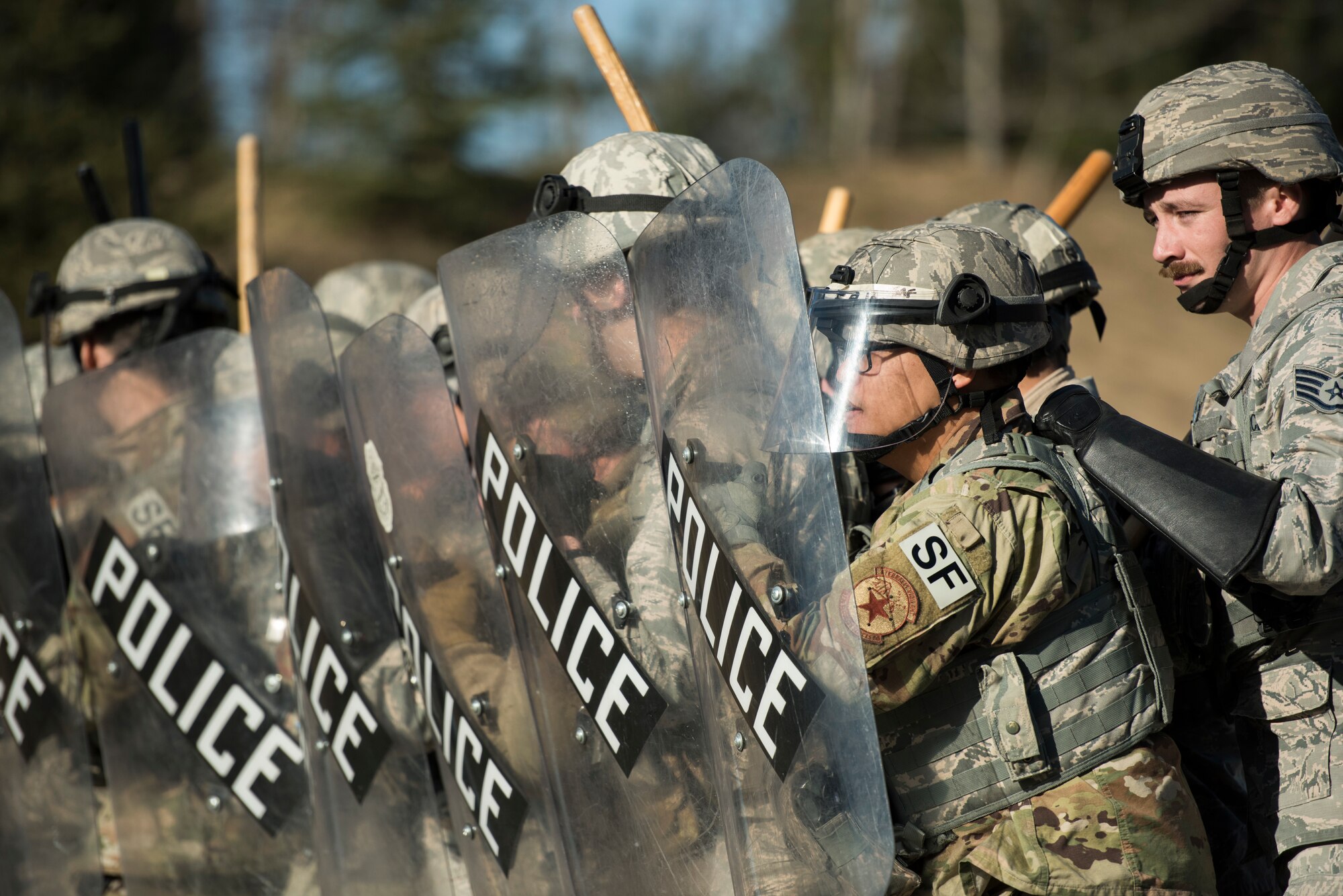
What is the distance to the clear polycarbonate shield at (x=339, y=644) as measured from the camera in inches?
106

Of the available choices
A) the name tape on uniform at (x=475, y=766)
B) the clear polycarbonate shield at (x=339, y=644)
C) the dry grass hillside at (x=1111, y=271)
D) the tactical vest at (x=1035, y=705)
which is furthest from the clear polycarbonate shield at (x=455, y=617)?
the dry grass hillside at (x=1111, y=271)

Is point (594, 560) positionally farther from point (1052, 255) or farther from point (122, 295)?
point (122, 295)

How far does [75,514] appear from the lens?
122 inches

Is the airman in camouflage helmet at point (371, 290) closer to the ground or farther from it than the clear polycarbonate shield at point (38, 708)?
farther from it

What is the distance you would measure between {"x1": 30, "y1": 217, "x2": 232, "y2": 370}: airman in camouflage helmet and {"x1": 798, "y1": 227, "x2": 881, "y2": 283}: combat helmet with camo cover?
196cm

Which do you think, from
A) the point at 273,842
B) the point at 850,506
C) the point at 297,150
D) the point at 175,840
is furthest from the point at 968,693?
the point at 297,150

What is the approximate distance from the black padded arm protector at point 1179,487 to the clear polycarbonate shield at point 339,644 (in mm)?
1521

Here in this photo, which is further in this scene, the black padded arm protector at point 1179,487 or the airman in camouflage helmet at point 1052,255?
the airman in camouflage helmet at point 1052,255

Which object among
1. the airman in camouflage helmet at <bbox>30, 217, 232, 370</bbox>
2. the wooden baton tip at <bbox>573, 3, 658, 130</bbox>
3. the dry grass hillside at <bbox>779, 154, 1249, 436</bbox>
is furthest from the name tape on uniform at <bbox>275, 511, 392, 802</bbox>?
the dry grass hillside at <bbox>779, 154, 1249, 436</bbox>

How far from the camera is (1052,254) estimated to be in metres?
3.53

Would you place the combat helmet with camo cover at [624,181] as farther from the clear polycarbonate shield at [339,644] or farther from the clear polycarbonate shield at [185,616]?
the clear polycarbonate shield at [185,616]

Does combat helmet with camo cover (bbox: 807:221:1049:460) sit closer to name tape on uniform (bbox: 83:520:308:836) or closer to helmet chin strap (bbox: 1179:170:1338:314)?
helmet chin strap (bbox: 1179:170:1338:314)

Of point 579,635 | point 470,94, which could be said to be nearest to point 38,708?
point 579,635

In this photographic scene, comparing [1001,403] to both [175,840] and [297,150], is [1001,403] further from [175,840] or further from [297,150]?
[297,150]
